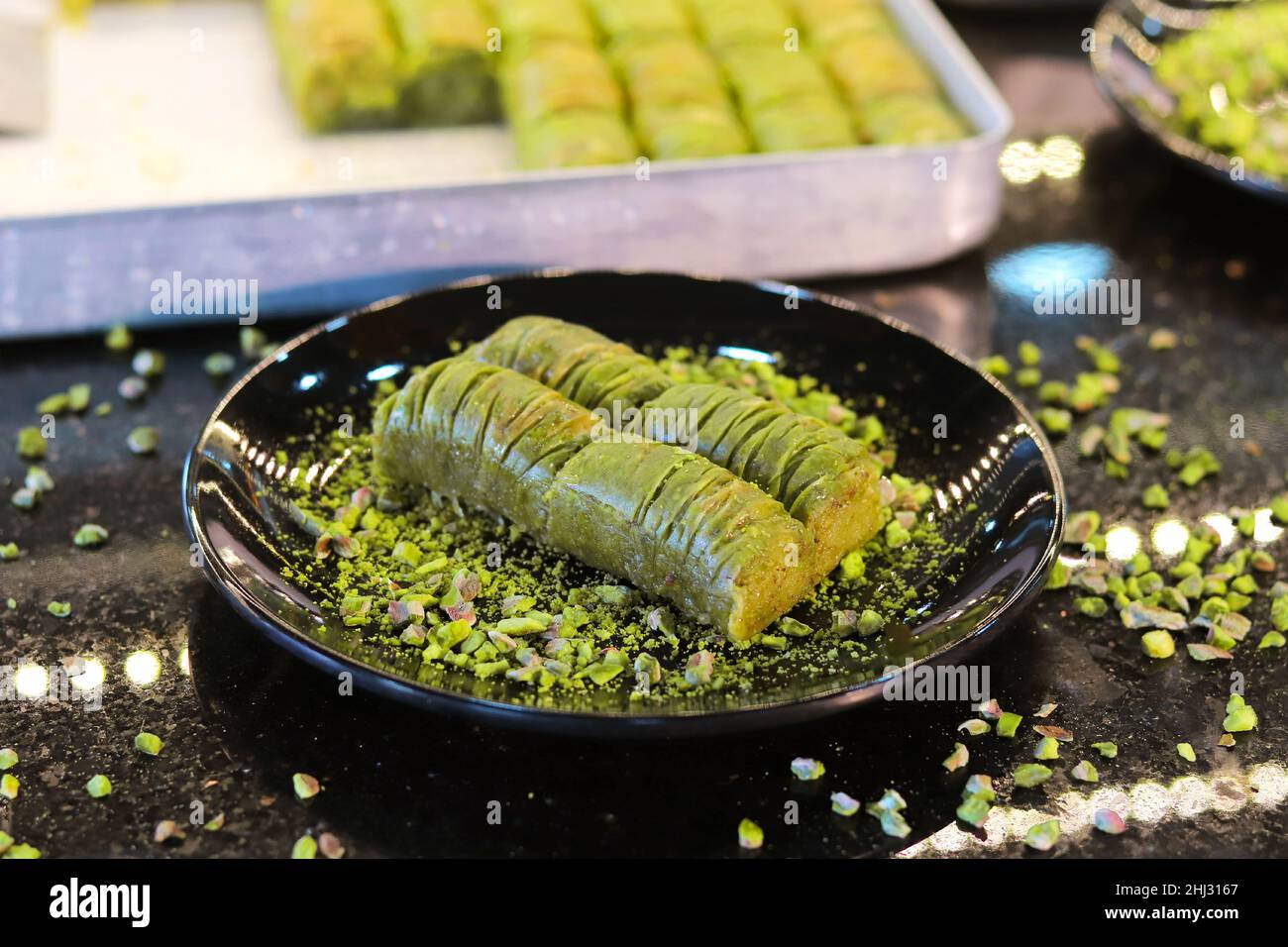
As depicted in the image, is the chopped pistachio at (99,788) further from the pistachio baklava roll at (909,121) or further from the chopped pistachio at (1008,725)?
the pistachio baklava roll at (909,121)

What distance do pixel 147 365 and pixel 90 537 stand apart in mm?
500

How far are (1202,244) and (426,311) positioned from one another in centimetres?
171

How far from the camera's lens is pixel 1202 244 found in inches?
119

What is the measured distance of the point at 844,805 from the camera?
5.71 feet

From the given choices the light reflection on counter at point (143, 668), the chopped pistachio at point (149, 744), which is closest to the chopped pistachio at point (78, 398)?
the light reflection on counter at point (143, 668)

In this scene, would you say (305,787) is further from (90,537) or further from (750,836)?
(90,537)

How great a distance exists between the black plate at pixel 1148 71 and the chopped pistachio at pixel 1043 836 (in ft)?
5.23

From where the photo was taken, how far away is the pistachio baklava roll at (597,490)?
182 centimetres

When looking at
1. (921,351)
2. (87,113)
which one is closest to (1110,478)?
(921,351)

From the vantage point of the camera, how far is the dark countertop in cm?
173

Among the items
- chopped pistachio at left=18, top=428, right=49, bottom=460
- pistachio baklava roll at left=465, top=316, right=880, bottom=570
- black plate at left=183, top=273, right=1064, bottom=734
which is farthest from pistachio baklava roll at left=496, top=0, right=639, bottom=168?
chopped pistachio at left=18, top=428, right=49, bottom=460

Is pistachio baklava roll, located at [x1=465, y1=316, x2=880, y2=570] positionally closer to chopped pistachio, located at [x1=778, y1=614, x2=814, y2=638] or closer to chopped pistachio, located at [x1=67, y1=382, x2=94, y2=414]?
chopped pistachio, located at [x1=778, y1=614, x2=814, y2=638]

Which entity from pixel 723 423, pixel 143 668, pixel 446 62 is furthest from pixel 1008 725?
pixel 446 62
